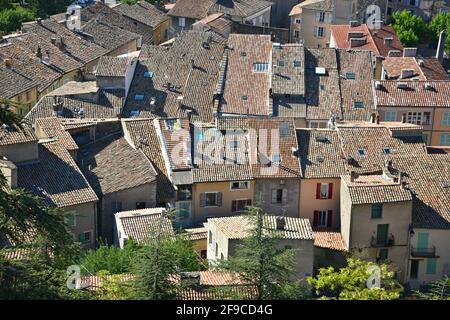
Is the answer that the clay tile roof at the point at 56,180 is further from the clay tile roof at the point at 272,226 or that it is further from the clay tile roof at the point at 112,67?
the clay tile roof at the point at 112,67

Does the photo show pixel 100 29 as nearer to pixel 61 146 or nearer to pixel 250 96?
pixel 250 96

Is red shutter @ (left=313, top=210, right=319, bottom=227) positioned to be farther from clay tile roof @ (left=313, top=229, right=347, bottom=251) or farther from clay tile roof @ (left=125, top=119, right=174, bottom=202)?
clay tile roof @ (left=125, top=119, right=174, bottom=202)

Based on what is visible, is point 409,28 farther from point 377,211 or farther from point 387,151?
point 377,211

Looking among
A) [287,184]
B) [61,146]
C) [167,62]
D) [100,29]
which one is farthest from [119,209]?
[100,29]

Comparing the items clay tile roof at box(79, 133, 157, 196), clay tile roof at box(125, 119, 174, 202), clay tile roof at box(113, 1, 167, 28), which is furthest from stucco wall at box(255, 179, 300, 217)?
clay tile roof at box(113, 1, 167, 28)

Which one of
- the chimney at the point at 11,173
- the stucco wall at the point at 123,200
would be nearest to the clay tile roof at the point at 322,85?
the stucco wall at the point at 123,200

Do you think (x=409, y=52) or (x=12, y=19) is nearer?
(x=409, y=52)

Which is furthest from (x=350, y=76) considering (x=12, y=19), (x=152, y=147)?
(x=12, y=19)
